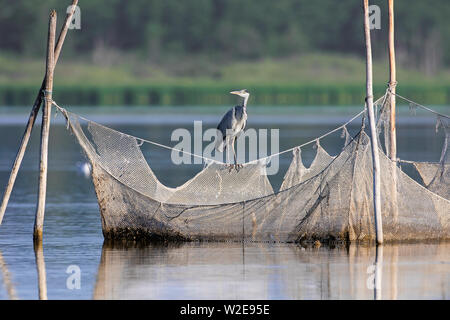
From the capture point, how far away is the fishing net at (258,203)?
604 inches

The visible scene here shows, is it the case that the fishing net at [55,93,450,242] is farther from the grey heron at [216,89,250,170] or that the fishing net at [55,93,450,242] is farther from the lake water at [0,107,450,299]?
the grey heron at [216,89,250,170]

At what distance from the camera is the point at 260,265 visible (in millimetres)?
14062

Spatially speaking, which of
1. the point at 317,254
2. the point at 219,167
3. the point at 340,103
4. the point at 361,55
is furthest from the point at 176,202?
the point at 361,55

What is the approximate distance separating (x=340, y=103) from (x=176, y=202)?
54630mm

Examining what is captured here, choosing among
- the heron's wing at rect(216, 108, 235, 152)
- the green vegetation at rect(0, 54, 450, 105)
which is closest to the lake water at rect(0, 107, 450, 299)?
the heron's wing at rect(216, 108, 235, 152)

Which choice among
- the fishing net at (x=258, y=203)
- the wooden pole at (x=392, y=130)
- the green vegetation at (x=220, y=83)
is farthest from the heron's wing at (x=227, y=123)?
the green vegetation at (x=220, y=83)

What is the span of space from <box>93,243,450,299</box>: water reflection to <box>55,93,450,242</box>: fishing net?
26 cm

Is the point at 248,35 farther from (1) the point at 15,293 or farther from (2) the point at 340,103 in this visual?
(1) the point at 15,293

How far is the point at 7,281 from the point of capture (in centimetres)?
1309

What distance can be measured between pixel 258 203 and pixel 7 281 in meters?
Result: 3.62
